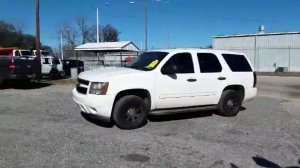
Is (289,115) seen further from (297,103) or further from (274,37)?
(274,37)

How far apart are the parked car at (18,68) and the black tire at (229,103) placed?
1100 cm

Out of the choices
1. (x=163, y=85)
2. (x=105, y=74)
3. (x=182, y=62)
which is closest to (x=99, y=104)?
(x=105, y=74)

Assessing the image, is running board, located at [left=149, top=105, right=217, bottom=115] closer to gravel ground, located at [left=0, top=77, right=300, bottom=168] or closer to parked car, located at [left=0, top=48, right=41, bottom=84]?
gravel ground, located at [left=0, top=77, right=300, bottom=168]

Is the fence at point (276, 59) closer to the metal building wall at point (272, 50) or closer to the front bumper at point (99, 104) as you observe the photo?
the metal building wall at point (272, 50)

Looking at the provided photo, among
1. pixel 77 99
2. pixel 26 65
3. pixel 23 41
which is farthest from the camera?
pixel 23 41

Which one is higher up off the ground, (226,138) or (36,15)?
(36,15)

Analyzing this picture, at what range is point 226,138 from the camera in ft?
26.8

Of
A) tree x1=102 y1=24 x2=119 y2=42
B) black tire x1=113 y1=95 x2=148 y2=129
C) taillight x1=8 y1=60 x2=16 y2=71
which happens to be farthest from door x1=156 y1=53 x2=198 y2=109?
tree x1=102 y1=24 x2=119 y2=42

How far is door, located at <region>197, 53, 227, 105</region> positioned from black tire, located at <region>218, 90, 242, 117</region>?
0.20 metres

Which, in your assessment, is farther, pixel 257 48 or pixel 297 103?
pixel 257 48

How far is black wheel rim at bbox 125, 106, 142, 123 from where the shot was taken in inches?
347

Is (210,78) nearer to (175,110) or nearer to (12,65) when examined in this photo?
(175,110)

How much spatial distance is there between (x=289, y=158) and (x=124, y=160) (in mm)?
2821

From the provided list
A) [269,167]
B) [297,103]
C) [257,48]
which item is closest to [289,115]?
[297,103]
